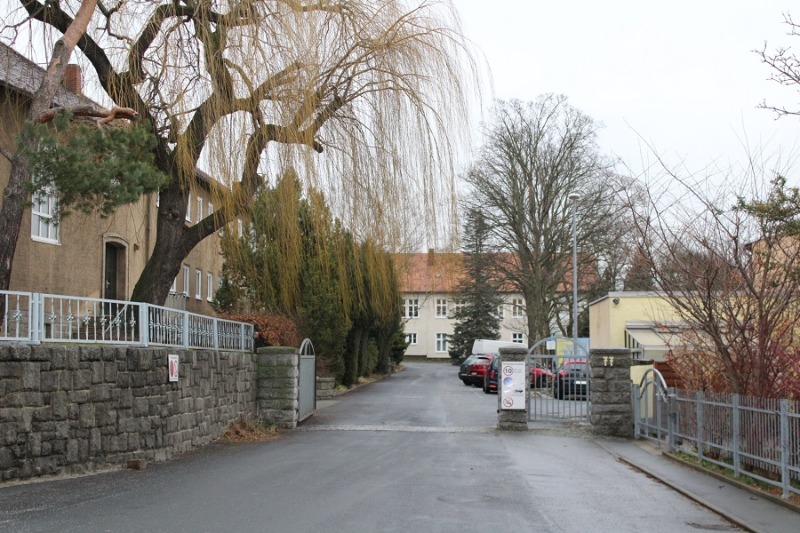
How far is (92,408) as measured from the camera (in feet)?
38.1

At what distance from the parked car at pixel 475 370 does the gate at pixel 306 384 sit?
19.2m

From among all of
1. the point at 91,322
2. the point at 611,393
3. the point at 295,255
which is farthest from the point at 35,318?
the point at 611,393

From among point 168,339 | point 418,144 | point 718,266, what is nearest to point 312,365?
point 168,339

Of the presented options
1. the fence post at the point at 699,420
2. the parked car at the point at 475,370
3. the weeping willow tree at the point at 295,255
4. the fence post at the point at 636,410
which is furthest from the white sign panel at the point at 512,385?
the parked car at the point at 475,370

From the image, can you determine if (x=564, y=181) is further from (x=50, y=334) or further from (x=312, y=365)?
(x=50, y=334)

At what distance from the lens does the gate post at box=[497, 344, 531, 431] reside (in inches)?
758

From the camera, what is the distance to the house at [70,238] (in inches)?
563

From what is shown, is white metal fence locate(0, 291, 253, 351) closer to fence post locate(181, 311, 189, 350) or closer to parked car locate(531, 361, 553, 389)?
fence post locate(181, 311, 189, 350)

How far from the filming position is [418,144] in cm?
1339

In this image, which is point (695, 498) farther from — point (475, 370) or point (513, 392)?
point (475, 370)

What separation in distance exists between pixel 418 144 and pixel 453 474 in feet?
16.6

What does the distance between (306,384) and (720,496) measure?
12.4 metres

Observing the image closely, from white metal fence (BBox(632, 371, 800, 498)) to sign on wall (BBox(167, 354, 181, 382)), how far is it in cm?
817

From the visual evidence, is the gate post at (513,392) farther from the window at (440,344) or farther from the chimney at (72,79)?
the window at (440,344)
